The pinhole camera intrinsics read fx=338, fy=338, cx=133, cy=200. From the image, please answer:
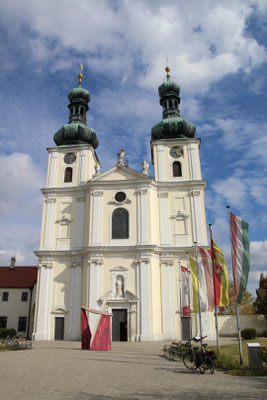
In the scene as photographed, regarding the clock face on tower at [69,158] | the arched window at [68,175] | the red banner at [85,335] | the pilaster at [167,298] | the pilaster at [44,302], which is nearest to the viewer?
the red banner at [85,335]

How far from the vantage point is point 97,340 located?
2066cm

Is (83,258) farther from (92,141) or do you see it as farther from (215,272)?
(215,272)

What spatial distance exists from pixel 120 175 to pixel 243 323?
22096 millimetres

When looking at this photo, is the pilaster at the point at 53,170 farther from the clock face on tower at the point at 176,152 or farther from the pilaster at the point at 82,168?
the clock face on tower at the point at 176,152

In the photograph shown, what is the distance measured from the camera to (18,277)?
141 ft

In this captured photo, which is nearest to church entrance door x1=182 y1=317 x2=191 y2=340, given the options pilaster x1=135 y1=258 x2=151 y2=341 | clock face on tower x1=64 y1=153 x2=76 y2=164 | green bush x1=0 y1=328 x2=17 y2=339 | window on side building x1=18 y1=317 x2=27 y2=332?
pilaster x1=135 y1=258 x2=151 y2=341

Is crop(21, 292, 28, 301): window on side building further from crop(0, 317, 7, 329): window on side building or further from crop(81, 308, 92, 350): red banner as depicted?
crop(81, 308, 92, 350): red banner

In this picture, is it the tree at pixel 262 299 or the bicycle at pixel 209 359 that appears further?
the tree at pixel 262 299

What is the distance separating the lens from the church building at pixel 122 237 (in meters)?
30.3

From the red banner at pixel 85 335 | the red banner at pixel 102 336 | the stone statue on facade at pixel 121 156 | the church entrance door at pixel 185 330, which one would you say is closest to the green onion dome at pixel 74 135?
the stone statue on facade at pixel 121 156

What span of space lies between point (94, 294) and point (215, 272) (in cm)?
1722

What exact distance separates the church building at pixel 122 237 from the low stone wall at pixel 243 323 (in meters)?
11.0

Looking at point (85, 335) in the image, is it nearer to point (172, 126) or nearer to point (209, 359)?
point (209, 359)

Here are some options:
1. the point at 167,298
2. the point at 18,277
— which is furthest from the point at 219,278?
the point at 18,277
